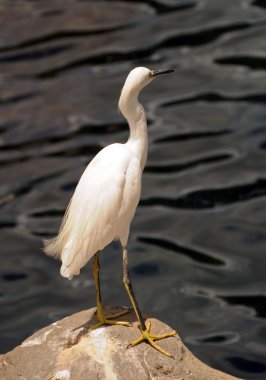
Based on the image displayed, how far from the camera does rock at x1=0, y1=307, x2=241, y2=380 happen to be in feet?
24.5

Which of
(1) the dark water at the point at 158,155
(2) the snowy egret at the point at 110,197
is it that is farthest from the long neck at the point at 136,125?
(1) the dark water at the point at 158,155

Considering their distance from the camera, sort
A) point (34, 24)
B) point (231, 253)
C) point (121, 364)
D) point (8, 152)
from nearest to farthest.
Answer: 1. point (121, 364)
2. point (231, 253)
3. point (8, 152)
4. point (34, 24)

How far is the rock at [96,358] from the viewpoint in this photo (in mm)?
7457

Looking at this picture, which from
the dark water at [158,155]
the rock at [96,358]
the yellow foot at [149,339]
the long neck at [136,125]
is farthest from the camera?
the dark water at [158,155]

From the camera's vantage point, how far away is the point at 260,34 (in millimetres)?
19312

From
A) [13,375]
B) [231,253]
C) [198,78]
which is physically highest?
[13,375]

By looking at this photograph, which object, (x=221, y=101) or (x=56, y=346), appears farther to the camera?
(x=221, y=101)

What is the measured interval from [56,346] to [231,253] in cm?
702

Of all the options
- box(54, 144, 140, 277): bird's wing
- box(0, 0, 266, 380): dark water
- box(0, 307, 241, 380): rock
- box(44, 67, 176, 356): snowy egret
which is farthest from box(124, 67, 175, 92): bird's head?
box(0, 0, 266, 380): dark water

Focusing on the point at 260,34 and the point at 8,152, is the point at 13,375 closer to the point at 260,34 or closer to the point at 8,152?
the point at 8,152

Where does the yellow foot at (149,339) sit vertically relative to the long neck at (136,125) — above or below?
below

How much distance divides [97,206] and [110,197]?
13 centimetres

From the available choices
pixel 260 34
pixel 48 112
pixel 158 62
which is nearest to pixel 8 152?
pixel 48 112

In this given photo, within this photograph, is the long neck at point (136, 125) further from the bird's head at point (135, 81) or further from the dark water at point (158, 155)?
the dark water at point (158, 155)
